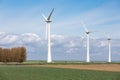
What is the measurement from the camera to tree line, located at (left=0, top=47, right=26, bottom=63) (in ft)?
577

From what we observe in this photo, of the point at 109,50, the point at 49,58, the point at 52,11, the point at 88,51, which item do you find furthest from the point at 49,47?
the point at 109,50

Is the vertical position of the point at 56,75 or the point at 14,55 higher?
the point at 14,55

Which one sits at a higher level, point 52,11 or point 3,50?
point 52,11

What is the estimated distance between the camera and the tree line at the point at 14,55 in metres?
176

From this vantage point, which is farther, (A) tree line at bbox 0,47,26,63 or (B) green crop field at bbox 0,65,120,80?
(A) tree line at bbox 0,47,26,63

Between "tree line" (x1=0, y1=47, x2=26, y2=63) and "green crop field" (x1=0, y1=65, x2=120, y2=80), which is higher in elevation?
"tree line" (x1=0, y1=47, x2=26, y2=63)

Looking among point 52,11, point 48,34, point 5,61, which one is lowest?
point 5,61

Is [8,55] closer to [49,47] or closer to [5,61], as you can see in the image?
[5,61]

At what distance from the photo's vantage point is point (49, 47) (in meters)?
137

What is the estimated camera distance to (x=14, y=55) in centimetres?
17650

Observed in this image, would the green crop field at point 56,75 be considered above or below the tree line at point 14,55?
below

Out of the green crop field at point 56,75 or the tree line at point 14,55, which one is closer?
the green crop field at point 56,75

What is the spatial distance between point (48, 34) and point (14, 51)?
4807 centimetres

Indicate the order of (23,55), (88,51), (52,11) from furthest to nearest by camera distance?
1. (23,55)
2. (88,51)
3. (52,11)
